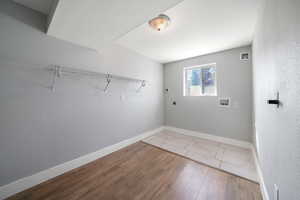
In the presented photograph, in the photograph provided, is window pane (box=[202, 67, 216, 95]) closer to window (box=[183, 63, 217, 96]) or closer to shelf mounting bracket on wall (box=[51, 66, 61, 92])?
window (box=[183, 63, 217, 96])

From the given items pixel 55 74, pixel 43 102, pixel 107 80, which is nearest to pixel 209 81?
pixel 107 80

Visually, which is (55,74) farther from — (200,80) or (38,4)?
(200,80)

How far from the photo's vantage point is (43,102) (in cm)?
145

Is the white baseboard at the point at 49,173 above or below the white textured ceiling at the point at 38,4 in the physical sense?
below

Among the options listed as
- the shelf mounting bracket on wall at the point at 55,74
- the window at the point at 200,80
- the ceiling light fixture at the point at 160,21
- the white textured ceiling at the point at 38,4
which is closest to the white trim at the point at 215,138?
the window at the point at 200,80

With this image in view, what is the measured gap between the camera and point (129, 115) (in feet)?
8.47

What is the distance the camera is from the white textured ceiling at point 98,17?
1070 millimetres

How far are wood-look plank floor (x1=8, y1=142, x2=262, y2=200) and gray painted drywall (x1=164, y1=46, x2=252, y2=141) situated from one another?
134 centimetres

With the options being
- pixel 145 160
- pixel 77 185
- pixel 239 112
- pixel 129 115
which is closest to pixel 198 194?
pixel 145 160

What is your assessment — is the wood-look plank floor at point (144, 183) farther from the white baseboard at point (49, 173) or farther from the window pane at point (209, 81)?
the window pane at point (209, 81)

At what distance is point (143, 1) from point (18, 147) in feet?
7.51

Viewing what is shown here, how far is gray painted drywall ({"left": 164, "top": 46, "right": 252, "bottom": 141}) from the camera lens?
236 centimetres

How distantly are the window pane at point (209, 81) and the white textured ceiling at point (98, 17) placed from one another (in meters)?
2.34

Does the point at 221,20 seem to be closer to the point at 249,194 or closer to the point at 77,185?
the point at 249,194
